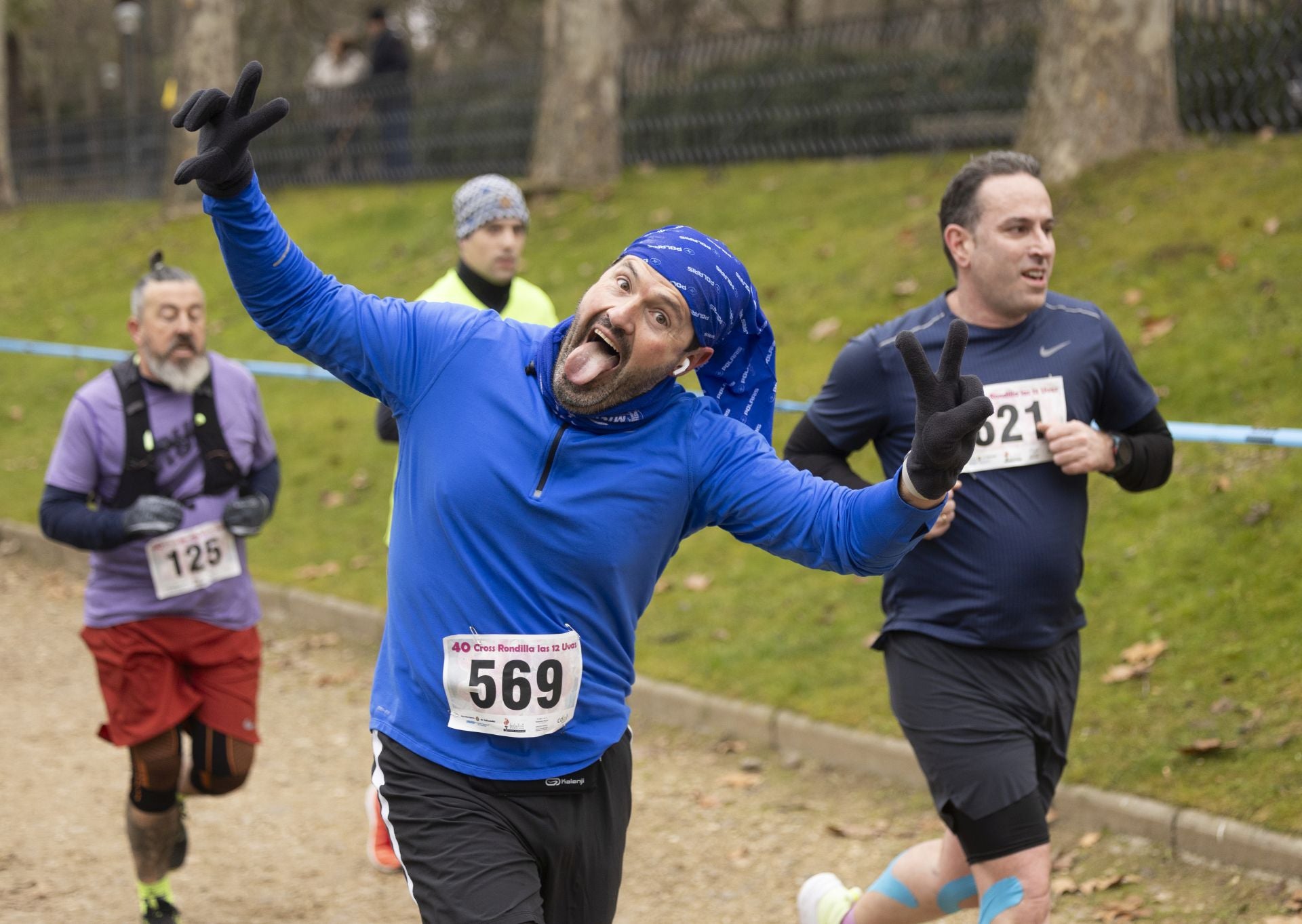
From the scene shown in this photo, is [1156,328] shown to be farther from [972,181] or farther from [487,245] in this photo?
[972,181]

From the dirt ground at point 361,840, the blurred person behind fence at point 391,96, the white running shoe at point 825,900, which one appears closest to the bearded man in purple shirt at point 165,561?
the dirt ground at point 361,840

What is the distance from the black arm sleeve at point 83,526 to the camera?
16.6 feet

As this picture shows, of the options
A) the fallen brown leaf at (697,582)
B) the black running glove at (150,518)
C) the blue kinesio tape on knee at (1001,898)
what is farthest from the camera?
the fallen brown leaf at (697,582)

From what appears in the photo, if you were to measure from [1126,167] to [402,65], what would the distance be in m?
11.3

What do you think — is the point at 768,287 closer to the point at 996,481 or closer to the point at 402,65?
the point at 996,481

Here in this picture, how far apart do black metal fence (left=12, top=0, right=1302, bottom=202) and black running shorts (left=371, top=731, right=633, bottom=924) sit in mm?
10221

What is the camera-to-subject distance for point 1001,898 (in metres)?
3.95

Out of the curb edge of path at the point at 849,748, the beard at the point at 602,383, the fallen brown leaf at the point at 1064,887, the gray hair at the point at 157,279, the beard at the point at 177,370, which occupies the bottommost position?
the fallen brown leaf at the point at 1064,887

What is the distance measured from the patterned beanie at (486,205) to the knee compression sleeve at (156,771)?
2.16 meters

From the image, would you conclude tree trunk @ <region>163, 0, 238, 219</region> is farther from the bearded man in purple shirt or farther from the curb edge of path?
the bearded man in purple shirt

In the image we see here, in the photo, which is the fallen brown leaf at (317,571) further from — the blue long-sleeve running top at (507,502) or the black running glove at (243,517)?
the blue long-sleeve running top at (507,502)

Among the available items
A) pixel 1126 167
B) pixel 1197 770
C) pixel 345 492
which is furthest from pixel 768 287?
pixel 1197 770

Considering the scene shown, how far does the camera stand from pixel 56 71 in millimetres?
42094

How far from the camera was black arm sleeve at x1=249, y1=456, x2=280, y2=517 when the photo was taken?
18.3 feet
